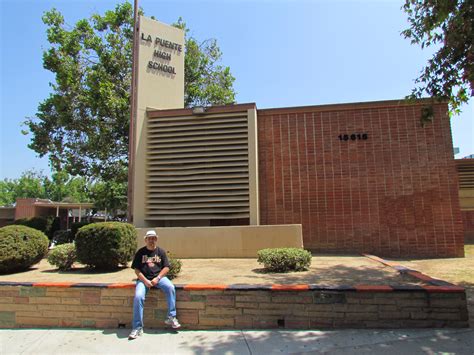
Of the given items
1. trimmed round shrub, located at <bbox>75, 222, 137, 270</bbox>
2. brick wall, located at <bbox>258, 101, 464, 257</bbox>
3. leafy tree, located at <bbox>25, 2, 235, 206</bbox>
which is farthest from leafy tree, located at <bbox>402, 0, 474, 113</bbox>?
leafy tree, located at <bbox>25, 2, 235, 206</bbox>

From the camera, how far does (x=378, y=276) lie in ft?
21.4

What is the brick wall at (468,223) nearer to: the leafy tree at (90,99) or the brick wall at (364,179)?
the brick wall at (364,179)

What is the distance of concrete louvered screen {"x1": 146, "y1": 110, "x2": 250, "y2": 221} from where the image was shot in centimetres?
1115

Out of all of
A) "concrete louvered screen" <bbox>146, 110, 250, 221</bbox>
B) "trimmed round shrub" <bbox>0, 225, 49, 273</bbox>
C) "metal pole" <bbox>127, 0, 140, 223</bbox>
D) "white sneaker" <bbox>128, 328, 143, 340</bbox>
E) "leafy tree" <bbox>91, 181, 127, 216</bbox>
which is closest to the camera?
"white sneaker" <bbox>128, 328, 143, 340</bbox>

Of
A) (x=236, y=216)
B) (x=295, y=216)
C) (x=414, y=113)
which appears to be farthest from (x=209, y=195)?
(x=414, y=113)

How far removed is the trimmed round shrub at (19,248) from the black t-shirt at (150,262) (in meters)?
3.01

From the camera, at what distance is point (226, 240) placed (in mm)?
10297

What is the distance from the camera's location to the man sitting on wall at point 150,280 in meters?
5.04

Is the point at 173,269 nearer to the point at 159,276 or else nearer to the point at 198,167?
the point at 159,276

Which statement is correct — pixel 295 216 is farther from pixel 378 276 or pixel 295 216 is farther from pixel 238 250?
pixel 378 276

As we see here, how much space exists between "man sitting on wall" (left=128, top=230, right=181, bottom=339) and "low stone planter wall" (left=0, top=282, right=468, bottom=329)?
0.58ft

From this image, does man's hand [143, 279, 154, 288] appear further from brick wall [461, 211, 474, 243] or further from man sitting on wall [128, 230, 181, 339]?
brick wall [461, 211, 474, 243]

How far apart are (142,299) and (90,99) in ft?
49.5

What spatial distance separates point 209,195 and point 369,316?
6.88m
